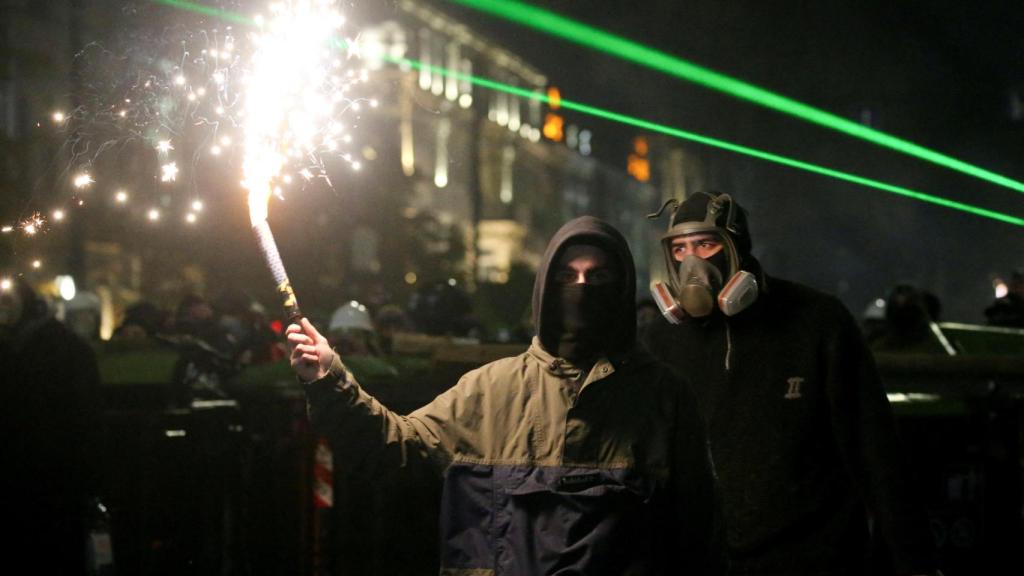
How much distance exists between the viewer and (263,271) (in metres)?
19.8

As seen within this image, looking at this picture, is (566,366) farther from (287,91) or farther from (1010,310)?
(1010,310)

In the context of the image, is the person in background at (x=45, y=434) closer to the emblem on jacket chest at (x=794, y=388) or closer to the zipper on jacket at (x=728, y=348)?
the zipper on jacket at (x=728, y=348)

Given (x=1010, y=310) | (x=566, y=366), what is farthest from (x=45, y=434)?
(x=1010, y=310)

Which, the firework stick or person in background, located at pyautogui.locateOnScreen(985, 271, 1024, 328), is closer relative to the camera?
the firework stick

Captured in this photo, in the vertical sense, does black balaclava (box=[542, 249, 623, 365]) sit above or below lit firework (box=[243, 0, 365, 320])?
below

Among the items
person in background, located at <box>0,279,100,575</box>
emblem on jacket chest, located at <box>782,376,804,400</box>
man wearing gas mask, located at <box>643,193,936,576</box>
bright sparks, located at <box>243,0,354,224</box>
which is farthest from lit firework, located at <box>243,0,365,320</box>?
person in background, located at <box>0,279,100,575</box>

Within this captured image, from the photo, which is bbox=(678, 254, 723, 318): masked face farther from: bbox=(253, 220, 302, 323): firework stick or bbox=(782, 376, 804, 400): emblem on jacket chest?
bbox=(253, 220, 302, 323): firework stick

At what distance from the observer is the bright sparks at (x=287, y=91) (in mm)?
3879

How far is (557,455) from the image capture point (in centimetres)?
347

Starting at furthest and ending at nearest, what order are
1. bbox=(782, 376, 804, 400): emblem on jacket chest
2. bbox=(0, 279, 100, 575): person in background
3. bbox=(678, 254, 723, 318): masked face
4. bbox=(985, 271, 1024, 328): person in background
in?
bbox=(985, 271, 1024, 328): person in background
bbox=(0, 279, 100, 575): person in background
bbox=(678, 254, 723, 318): masked face
bbox=(782, 376, 804, 400): emblem on jacket chest

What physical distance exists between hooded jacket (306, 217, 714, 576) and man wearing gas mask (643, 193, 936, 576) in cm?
81

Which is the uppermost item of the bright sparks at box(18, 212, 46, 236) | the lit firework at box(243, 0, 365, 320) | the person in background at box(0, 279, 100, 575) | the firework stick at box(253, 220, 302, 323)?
the lit firework at box(243, 0, 365, 320)

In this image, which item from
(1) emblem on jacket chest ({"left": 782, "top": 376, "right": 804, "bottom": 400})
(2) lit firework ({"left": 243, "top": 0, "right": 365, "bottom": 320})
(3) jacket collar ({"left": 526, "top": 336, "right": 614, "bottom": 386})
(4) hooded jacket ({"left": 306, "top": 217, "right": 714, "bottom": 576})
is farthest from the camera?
(1) emblem on jacket chest ({"left": 782, "top": 376, "right": 804, "bottom": 400})

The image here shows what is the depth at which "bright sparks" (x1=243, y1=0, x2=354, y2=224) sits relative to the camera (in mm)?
3879
